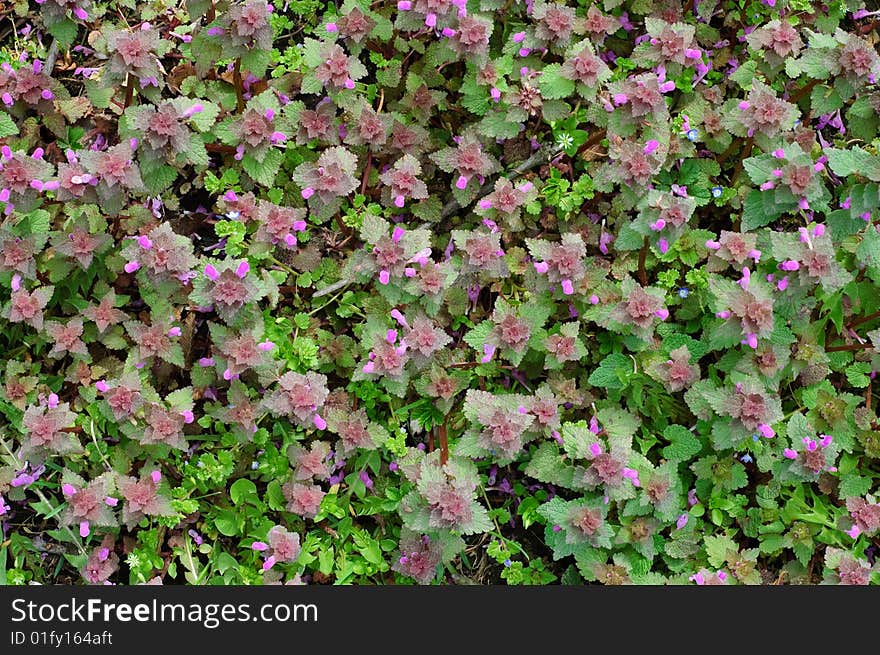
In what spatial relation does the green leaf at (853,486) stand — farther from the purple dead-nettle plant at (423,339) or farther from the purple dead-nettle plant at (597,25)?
the purple dead-nettle plant at (597,25)

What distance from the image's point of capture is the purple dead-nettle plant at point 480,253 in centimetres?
490

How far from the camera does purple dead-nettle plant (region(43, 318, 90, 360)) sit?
4945 mm

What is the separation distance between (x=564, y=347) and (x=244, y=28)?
2227 mm

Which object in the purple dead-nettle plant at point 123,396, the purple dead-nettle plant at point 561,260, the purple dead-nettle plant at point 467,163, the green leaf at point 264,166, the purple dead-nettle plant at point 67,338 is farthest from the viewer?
the purple dead-nettle plant at point 467,163

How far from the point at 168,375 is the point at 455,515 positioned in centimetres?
181

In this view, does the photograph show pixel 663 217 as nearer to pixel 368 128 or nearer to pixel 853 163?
pixel 853 163

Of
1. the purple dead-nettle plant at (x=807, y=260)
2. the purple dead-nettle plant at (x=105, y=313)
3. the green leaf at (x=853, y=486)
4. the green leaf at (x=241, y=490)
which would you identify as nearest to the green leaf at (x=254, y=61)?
the purple dead-nettle plant at (x=105, y=313)

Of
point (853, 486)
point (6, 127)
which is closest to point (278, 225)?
point (6, 127)

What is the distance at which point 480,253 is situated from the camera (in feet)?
16.1

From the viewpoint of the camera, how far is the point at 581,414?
17.1 ft

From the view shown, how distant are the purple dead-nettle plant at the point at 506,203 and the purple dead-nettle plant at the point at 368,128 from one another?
64 centimetres

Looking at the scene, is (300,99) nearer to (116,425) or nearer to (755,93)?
(116,425)

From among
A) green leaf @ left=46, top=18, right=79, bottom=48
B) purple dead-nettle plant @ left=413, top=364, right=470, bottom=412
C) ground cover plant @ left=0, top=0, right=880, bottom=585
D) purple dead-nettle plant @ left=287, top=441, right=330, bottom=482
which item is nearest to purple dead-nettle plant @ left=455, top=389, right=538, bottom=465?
ground cover plant @ left=0, top=0, right=880, bottom=585

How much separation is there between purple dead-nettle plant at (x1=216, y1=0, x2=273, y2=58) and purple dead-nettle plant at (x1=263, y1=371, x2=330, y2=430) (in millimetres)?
1636
